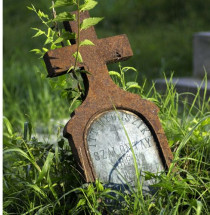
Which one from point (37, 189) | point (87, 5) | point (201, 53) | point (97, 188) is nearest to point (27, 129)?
point (37, 189)

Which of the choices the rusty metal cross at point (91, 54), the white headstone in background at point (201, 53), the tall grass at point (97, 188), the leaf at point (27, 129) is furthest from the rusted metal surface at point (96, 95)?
the white headstone in background at point (201, 53)

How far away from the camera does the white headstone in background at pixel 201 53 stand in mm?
5453

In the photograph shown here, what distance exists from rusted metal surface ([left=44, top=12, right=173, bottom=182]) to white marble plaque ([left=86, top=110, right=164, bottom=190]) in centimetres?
3

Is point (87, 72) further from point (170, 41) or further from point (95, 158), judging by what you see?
point (170, 41)

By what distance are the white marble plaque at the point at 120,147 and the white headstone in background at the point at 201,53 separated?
124 inches

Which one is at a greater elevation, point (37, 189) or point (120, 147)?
point (120, 147)

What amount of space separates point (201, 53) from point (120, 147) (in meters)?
3.35

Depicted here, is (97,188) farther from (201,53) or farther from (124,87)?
(201,53)

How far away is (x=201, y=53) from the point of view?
551cm

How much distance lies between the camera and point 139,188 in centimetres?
215

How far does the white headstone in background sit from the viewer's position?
17.9 feet

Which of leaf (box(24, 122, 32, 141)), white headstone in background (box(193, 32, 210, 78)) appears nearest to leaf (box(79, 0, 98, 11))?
leaf (box(24, 122, 32, 141))

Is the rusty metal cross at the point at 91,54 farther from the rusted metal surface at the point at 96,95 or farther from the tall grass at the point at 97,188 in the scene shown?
the tall grass at the point at 97,188

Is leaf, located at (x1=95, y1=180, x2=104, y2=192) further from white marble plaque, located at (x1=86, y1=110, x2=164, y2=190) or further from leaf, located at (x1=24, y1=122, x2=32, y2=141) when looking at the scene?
leaf, located at (x1=24, y1=122, x2=32, y2=141)
